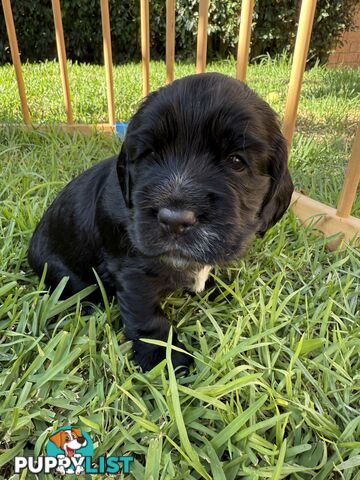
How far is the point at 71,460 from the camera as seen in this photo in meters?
1.25

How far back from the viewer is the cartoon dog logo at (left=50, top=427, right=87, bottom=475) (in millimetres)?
1252

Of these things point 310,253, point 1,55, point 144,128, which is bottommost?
point 1,55

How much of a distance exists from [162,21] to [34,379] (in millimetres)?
9861

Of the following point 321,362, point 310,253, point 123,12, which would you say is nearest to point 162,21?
point 123,12

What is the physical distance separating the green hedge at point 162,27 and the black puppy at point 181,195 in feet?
27.4

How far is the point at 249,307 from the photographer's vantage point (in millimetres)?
1804

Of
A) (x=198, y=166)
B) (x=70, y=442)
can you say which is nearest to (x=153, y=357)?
(x=70, y=442)

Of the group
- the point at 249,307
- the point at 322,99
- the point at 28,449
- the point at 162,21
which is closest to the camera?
the point at 28,449

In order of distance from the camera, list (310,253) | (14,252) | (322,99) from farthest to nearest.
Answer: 1. (322,99)
2. (310,253)
3. (14,252)

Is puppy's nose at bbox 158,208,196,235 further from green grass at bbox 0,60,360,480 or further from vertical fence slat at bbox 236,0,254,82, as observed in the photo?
vertical fence slat at bbox 236,0,254,82

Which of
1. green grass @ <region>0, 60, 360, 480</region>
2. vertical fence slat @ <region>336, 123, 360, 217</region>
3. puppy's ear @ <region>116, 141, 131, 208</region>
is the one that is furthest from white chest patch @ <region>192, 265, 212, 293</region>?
vertical fence slat @ <region>336, 123, 360, 217</region>

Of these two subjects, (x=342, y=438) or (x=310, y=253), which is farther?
(x=310, y=253)

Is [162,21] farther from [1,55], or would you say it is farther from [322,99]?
[322,99]

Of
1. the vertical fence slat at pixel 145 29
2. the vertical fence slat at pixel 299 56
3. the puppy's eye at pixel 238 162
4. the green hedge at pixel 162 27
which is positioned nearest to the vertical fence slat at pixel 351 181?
the vertical fence slat at pixel 299 56
